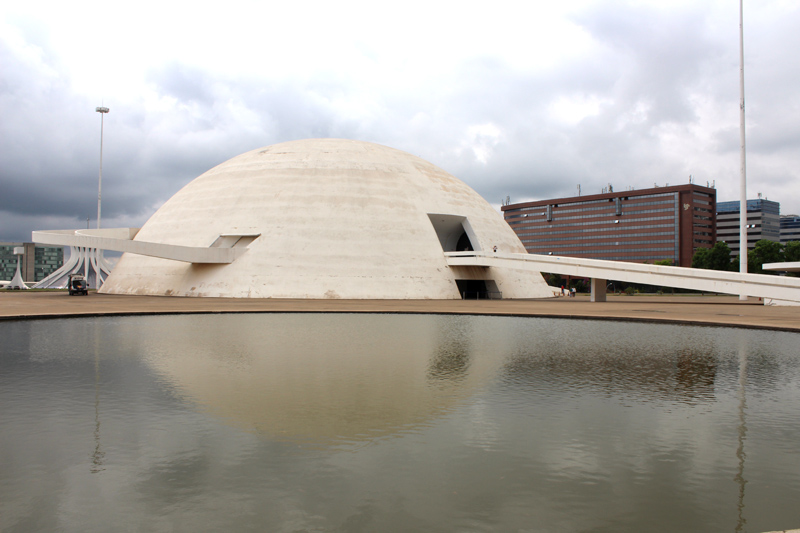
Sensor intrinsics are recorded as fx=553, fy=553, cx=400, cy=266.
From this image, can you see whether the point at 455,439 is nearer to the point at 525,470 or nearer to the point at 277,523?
the point at 525,470

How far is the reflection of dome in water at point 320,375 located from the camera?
6.60 metres

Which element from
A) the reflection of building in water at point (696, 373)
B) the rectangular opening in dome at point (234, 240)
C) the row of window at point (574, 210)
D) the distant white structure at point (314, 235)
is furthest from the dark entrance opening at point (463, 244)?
the row of window at point (574, 210)

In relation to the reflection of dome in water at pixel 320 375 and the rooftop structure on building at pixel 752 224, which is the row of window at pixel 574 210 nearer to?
the rooftop structure on building at pixel 752 224

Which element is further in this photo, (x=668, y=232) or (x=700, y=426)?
(x=668, y=232)

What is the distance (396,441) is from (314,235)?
1183 inches

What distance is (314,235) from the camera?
3512 centimetres

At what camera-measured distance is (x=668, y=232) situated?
137 metres

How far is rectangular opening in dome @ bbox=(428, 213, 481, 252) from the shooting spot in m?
38.9

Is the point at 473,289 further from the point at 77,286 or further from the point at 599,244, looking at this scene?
the point at 599,244

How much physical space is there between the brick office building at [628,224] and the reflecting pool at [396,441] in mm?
128197

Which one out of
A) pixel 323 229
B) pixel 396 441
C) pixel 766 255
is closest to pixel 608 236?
pixel 766 255

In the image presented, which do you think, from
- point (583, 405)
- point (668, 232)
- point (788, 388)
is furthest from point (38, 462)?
point (668, 232)

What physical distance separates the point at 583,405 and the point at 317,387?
381 centimetres

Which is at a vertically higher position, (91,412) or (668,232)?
(668,232)
